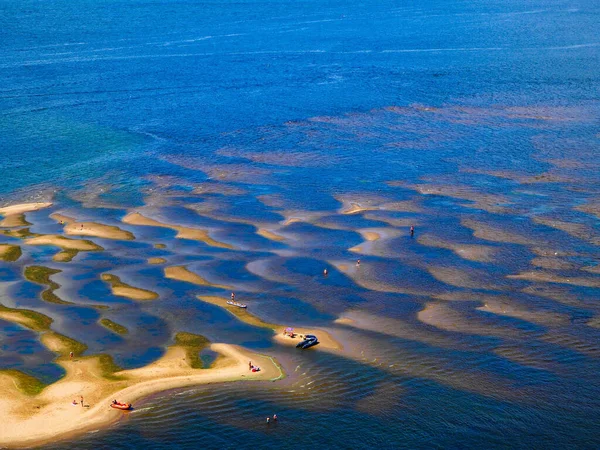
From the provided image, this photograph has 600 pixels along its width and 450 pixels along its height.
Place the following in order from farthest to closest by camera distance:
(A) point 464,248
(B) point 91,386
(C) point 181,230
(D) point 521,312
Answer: (C) point 181,230, (A) point 464,248, (D) point 521,312, (B) point 91,386

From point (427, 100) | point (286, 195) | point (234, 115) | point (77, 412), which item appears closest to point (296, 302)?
point (77, 412)

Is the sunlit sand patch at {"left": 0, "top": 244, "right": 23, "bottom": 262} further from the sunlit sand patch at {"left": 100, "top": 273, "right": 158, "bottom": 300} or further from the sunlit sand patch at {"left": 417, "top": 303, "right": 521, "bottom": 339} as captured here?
the sunlit sand patch at {"left": 417, "top": 303, "right": 521, "bottom": 339}

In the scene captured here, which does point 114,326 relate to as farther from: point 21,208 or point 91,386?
point 21,208

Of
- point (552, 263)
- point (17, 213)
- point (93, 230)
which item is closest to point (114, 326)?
point (93, 230)

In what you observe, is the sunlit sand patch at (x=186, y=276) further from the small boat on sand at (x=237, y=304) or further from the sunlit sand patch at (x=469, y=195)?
the sunlit sand patch at (x=469, y=195)

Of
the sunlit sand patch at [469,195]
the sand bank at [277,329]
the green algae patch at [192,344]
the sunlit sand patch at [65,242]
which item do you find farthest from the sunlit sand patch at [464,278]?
the sunlit sand patch at [65,242]

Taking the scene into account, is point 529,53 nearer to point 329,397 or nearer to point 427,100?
point 427,100
